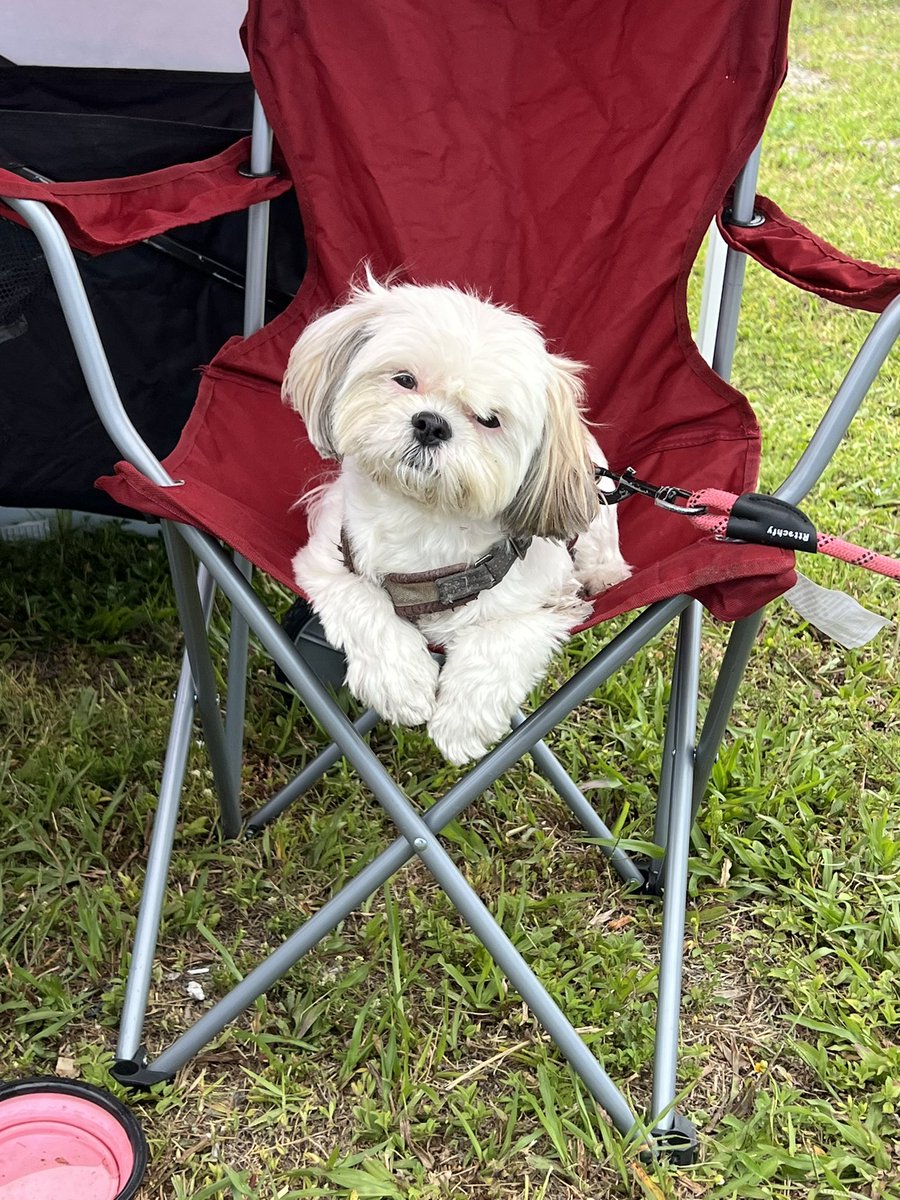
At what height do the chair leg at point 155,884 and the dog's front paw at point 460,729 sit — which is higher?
the dog's front paw at point 460,729

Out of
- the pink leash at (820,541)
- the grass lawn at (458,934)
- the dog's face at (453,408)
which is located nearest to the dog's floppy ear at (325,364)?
the dog's face at (453,408)

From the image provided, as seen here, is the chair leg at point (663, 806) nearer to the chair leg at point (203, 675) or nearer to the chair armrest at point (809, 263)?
the chair armrest at point (809, 263)

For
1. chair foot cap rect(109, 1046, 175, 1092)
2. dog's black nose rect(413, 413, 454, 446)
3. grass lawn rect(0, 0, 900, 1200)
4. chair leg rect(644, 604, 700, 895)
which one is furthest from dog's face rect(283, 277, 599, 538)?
chair foot cap rect(109, 1046, 175, 1092)

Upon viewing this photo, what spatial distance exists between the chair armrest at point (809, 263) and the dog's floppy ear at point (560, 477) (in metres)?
0.43

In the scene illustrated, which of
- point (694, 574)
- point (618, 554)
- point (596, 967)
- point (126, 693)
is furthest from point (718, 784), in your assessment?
point (126, 693)

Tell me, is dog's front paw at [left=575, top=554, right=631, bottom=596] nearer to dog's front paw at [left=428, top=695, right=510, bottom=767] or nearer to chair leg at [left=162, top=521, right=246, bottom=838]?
dog's front paw at [left=428, top=695, right=510, bottom=767]

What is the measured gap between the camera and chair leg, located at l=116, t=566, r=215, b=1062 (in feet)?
6.07

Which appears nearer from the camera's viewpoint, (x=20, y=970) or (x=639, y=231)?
(x=20, y=970)

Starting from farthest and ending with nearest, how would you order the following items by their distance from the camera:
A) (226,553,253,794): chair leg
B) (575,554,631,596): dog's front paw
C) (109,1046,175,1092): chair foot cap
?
(226,553,253,794): chair leg < (575,554,631,596): dog's front paw < (109,1046,175,1092): chair foot cap

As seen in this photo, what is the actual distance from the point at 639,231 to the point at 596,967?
129cm

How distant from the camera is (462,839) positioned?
7.64 ft

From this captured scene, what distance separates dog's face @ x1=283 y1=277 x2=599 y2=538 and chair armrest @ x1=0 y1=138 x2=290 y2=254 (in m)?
0.31

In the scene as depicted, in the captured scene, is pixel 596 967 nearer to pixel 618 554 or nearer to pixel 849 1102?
pixel 849 1102

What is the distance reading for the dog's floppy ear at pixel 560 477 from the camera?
1.70m
